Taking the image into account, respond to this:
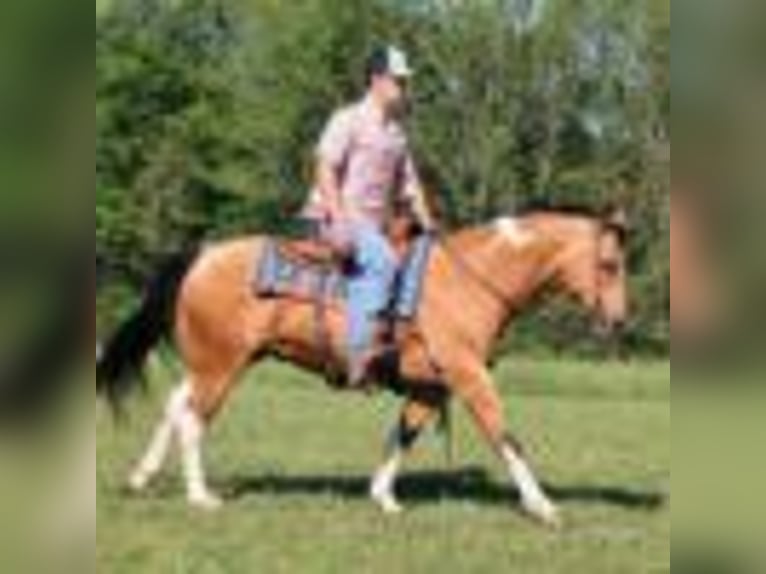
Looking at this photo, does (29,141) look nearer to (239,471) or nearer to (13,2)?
(13,2)

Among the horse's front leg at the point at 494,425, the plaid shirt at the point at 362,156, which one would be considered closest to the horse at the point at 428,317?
the horse's front leg at the point at 494,425

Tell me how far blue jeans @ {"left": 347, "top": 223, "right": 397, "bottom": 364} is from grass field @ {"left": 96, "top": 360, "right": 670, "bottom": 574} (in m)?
0.89

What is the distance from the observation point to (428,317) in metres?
10.9

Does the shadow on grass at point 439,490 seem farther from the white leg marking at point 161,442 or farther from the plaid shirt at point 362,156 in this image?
the plaid shirt at point 362,156

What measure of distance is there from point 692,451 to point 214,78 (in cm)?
5515

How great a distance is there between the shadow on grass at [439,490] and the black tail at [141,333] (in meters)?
0.85

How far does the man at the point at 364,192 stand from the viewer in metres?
10.5

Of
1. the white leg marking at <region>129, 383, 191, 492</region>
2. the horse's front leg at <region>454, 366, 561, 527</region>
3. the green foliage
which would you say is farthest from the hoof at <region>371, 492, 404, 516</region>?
the green foliage

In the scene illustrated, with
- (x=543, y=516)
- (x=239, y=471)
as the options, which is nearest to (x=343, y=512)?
(x=543, y=516)

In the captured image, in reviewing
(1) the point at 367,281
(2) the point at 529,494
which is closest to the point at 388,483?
(2) the point at 529,494

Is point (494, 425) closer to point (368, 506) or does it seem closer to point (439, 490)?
point (368, 506)

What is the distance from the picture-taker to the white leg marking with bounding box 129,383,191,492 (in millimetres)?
10758

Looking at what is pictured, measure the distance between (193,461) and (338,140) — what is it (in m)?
1.89

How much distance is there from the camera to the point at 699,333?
148 cm
